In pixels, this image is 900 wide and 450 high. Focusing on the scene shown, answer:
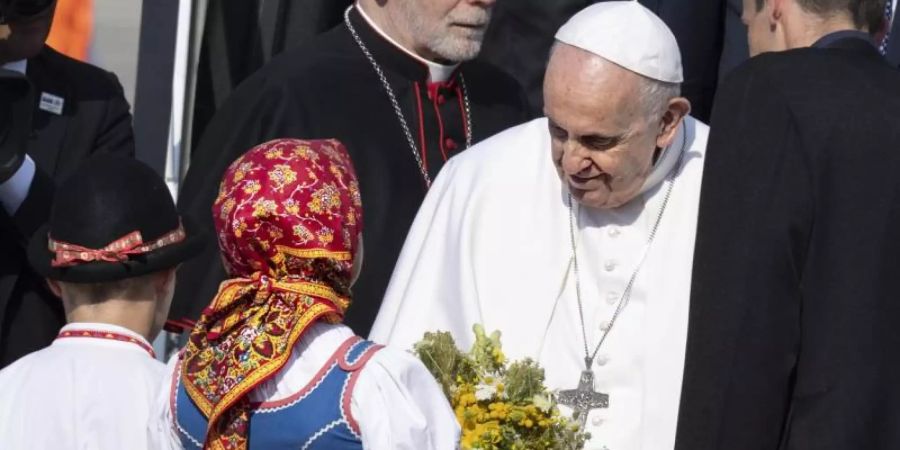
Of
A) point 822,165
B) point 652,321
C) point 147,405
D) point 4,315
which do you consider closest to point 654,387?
point 652,321

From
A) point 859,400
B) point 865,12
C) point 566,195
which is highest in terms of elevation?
point 865,12

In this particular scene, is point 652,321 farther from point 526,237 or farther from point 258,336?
point 258,336

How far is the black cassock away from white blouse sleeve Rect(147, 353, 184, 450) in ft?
4.71

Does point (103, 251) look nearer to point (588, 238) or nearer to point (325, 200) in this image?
point (325, 200)

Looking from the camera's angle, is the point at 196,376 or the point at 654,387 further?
the point at 654,387

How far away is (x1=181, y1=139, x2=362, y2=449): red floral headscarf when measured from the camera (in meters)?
3.94

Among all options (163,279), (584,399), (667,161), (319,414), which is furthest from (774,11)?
(163,279)

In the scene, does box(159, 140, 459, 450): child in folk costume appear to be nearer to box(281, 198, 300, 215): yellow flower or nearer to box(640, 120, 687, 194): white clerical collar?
box(281, 198, 300, 215): yellow flower

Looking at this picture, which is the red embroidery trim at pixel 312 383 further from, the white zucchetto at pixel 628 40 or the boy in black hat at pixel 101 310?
the white zucchetto at pixel 628 40

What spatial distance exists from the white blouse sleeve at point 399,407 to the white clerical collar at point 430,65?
2.32m

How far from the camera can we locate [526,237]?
5098mm

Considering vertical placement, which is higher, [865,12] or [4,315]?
[865,12]

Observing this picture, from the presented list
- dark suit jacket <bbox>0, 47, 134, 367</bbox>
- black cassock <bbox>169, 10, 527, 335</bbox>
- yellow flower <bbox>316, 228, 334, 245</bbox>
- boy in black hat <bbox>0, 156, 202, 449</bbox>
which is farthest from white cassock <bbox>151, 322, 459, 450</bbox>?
black cassock <bbox>169, 10, 527, 335</bbox>

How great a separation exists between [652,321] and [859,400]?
849 millimetres
